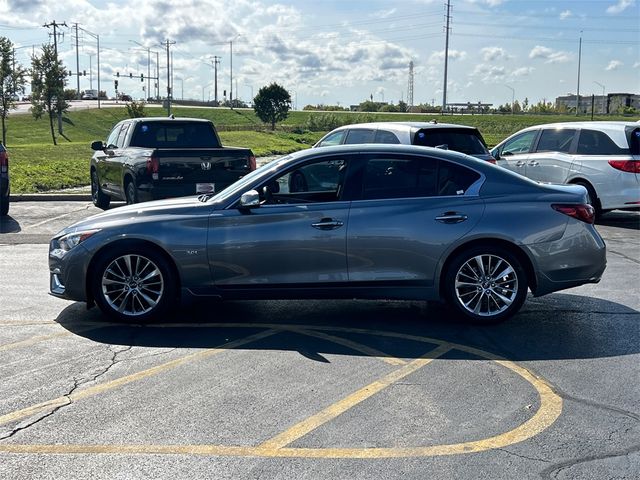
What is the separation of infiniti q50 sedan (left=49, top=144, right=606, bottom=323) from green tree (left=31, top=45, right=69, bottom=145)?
1673 inches

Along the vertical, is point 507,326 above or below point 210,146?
below

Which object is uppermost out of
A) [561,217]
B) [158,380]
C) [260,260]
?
[561,217]

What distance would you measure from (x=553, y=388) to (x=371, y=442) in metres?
1.57

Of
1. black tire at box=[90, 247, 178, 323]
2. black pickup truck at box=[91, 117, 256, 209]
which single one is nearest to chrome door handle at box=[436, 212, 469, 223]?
black tire at box=[90, 247, 178, 323]

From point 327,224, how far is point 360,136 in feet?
19.5

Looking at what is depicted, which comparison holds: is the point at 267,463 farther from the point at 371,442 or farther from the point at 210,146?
the point at 210,146

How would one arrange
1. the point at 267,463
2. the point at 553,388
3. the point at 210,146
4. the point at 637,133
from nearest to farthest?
the point at 267,463 → the point at 553,388 → the point at 637,133 → the point at 210,146

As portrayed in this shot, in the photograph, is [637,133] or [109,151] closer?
[637,133]

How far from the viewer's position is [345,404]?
472 centimetres

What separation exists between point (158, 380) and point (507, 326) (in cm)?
319

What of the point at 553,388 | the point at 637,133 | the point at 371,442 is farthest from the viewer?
the point at 637,133

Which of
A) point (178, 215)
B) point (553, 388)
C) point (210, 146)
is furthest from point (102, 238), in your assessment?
point (210, 146)

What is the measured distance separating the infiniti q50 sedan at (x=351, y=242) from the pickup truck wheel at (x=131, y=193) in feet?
19.2

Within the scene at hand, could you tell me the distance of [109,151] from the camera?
14.4 meters
